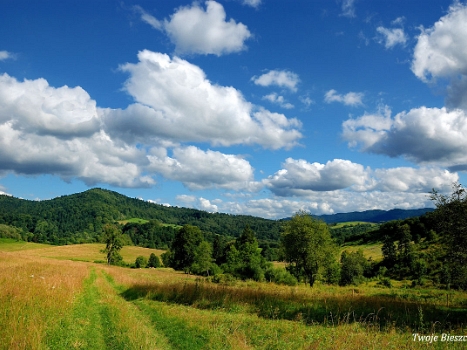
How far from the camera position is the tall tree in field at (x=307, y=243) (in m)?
46.2

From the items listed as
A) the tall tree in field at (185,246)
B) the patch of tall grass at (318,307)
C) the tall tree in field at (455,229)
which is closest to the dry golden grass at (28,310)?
the patch of tall grass at (318,307)

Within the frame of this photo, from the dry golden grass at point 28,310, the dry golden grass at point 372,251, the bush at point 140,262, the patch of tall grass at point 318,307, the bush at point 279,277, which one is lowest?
the bush at point 140,262

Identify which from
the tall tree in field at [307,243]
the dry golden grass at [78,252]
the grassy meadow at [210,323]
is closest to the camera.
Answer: the grassy meadow at [210,323]

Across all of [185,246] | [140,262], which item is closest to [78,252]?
[140,262]

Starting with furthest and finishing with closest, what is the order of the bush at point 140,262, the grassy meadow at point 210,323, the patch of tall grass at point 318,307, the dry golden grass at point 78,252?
the bush at point 140,262 → the dry golden grass at point 78,252 → the patch of tall grass at point 318,307 → the grassy meadow at point 210,323

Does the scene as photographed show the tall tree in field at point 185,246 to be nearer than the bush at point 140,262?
Yes

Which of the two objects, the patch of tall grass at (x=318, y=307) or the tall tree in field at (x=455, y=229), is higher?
the tall tree in field at (x=455, y=229)

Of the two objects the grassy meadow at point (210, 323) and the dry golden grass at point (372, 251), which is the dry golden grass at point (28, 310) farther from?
the dry golden grass at point (372, 251)

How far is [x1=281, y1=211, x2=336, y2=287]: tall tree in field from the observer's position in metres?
46.2

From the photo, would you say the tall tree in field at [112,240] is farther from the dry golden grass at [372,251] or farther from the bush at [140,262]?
the dry golden grass at [372,251]

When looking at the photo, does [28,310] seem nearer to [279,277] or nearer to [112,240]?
[279,277]

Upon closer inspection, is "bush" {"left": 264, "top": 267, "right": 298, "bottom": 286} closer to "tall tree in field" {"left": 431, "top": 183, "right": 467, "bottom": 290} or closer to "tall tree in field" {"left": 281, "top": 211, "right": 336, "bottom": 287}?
"tall tree in field" {"left": 281, "top": 211, "right": 336, "bottom": 287}

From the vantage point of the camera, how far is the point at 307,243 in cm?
4612

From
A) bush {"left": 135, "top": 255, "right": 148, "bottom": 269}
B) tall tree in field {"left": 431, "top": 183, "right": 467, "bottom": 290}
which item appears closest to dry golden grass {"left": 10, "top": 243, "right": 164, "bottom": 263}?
bush {"left": 135, "top": 255, "right": 148, "bottom": 269}
